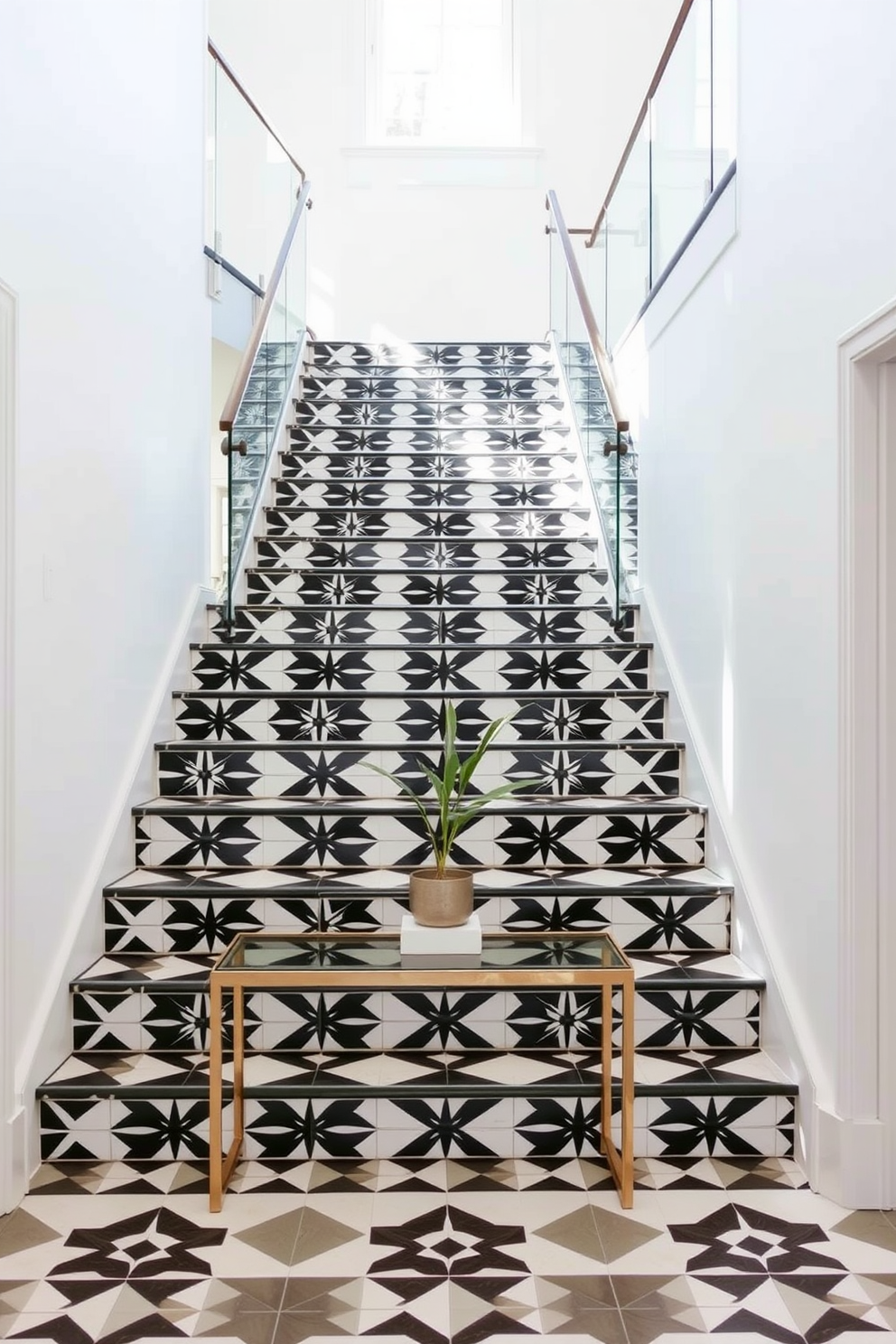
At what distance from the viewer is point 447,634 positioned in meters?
5.04

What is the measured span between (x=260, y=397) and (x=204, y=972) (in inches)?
127

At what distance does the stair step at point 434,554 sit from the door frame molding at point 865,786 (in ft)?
9.31

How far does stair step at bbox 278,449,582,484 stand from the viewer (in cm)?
626

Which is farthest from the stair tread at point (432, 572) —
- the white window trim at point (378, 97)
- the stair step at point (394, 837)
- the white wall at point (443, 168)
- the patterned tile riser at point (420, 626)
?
the white window trim at point (378, 97)

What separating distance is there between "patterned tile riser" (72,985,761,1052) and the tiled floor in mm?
374

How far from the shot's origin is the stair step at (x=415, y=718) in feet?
14.6

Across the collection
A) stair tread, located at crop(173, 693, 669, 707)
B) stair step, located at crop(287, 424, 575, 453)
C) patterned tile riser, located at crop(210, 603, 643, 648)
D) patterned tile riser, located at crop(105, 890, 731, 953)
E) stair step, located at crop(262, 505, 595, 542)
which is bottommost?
patterned tile riser, located at crop(105, 890, 731, 953)

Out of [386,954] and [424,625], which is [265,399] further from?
[386,954]

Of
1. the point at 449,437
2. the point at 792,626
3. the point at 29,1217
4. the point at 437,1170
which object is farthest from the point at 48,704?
the point at 449,437

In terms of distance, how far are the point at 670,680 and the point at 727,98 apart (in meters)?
2.12

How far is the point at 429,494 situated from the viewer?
612 cm

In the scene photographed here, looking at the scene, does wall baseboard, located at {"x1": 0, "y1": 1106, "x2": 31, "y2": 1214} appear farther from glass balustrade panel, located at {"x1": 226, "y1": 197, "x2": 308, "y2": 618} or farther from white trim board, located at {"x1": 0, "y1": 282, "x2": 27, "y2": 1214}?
glass balustrade panel, located at {"x1": 226, "y1": 197, "x2": 308, "y2": 618}

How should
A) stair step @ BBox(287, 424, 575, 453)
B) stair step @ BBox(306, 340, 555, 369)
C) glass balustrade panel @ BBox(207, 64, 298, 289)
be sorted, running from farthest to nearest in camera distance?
stair step @ BBox(306, 340, 555, 369) → stair step @ BBox(287, 424, 575, 453) → glass balustrade panel @ BBox(207, 64, 298, 289)

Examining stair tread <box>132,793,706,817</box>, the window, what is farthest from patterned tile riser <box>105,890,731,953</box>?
the window
